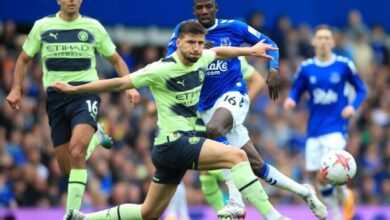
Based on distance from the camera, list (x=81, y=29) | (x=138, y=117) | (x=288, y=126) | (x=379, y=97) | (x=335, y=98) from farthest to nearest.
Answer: (x=379, y=97) < (x=288, y=126) < (x=138, y=117) < (x=335, y=98) < (x=81, y=29)

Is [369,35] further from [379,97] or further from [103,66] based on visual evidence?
[103,66]

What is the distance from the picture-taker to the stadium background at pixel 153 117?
19703 mm

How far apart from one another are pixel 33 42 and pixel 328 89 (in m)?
4.82

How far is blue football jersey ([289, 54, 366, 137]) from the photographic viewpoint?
1680cm

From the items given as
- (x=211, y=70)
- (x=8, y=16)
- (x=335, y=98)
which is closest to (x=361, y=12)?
(x=8, y=16)

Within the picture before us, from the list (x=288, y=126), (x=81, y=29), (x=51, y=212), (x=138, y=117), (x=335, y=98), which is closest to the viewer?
(x=81, y=29)

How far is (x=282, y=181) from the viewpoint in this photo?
13992mm

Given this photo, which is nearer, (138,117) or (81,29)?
(81,29)

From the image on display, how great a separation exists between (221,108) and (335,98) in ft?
10.9

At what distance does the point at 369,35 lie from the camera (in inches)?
1068

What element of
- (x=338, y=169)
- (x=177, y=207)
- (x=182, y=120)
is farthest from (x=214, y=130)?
(x=177, y=207)

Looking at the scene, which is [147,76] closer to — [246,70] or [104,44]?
[104,44]

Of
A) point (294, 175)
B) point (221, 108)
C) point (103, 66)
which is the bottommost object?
point (294, 175)

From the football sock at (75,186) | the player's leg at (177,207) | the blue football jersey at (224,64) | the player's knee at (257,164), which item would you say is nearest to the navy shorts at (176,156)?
the football sock at (75,186)
